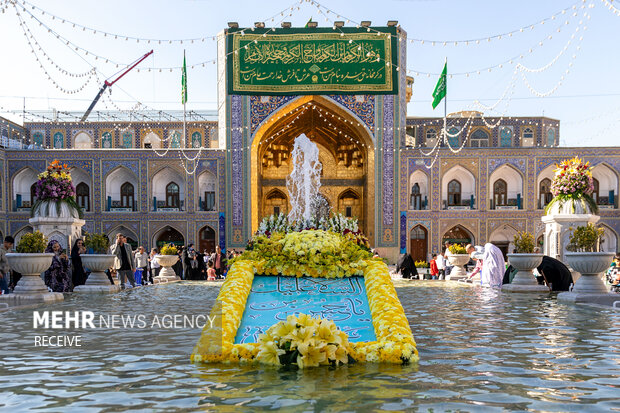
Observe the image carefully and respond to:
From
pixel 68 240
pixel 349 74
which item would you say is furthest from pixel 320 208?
pixel 68 240

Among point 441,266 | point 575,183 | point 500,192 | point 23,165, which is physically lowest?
point 441,266

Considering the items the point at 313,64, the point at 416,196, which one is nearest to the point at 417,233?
the point at 416,196

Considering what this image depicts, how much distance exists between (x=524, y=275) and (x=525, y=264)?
0.32 metres

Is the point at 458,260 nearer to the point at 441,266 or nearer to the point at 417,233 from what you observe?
the point at 441,266

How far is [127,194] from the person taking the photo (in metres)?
26.7

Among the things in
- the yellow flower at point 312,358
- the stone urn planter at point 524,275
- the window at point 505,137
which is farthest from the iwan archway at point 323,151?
the yellow flower at point 312,358

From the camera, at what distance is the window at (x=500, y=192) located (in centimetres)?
2638

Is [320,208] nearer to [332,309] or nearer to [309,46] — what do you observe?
[309,46]

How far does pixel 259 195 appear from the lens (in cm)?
2678

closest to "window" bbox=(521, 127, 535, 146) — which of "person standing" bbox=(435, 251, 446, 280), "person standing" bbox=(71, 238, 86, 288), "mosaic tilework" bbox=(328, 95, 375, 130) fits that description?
"mosaic tilework" bbox=(328, 95, 375, 130)

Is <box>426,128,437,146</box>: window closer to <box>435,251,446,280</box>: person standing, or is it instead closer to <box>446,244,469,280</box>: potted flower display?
<box>435,251,446,280</box>: person standing

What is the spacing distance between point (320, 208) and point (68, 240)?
614 inches

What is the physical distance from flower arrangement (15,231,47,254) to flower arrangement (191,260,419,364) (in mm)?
4535

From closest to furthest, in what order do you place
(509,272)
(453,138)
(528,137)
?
(509,272), (453,138), (528,137)
